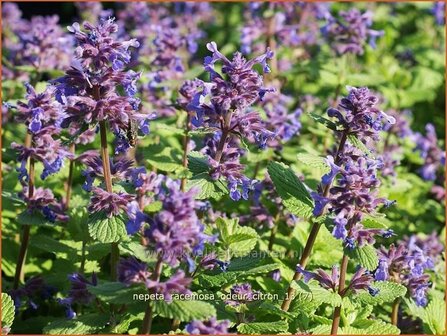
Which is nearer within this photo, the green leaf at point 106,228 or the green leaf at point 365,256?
the green leaf at point 365,256

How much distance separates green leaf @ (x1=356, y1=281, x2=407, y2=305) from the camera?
417 cm

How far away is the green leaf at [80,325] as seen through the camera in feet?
13.6

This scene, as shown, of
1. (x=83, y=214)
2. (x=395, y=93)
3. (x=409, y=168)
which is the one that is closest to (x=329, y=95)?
(x=395, y=93)

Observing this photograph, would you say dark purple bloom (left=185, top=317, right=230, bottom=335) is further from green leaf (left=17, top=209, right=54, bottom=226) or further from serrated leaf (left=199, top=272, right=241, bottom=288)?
green leaf (left=17, top=209, right=54, bottom=226)

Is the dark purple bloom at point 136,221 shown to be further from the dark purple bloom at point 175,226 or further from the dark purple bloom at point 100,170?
the dark purple bloom at point 100,170

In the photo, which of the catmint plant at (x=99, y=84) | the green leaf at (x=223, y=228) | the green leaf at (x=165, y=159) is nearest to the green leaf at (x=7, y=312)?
the catmint plant at (x=99, y=84)

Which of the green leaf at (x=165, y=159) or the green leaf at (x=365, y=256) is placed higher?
the green leaf at (x=165, y=159)

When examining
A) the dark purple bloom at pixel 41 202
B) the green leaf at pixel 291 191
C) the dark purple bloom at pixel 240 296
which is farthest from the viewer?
the dark purple bloom at pixel 41 202

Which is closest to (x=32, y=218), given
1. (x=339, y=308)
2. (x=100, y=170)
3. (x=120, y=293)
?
(x=100, y=170)

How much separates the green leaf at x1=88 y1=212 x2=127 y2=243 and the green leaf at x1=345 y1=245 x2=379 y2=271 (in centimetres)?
136

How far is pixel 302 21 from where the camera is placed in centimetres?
980

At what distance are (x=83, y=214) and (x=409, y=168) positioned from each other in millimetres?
4576

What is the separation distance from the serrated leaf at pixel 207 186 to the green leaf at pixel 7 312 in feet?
4.39

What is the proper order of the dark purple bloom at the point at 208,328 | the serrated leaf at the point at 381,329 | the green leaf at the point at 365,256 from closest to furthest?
the dark purple bloom at the point at 208,328 < the green leaf at the point at 365,256 < the serrated leaf at the point at 381,329
